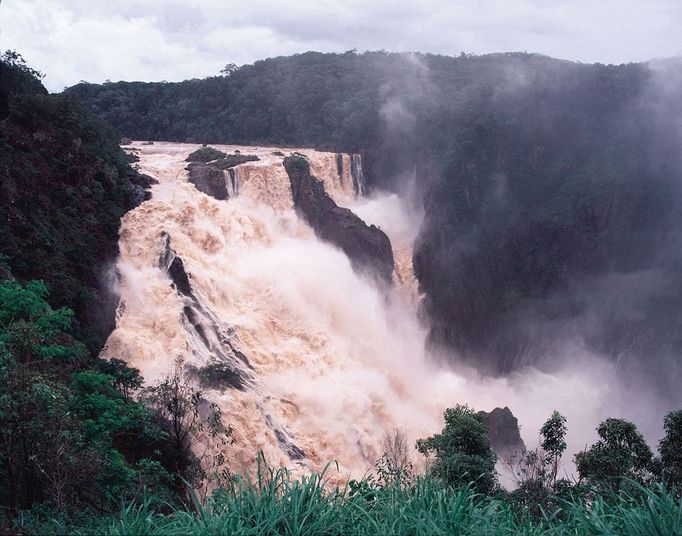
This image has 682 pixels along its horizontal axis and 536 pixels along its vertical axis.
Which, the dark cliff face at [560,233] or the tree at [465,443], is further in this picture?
the dark cliff face at [560,233]

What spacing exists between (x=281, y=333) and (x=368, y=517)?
1470 cm

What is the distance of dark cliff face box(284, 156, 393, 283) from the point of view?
26.4 m

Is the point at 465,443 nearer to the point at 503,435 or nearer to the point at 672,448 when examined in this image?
the point at 672,448

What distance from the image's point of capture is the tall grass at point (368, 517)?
4344mm

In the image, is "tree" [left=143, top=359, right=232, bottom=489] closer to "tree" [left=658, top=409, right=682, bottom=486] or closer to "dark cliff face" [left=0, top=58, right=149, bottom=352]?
"dark cliff face" [left=0, top=58, right=149, bottom=352]

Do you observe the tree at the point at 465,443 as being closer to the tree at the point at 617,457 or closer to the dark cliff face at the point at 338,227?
the tree at the point at 617,457

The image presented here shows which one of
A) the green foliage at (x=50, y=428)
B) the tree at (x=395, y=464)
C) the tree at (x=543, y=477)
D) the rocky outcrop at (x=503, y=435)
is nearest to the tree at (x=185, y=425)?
the green foliage at (x=50, y=428)

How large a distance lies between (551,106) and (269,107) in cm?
1868

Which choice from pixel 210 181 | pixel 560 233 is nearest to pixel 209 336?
pixel 210 181

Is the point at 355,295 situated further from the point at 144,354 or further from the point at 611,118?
the point at 611,118

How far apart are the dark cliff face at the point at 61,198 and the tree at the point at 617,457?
1121 centimetres

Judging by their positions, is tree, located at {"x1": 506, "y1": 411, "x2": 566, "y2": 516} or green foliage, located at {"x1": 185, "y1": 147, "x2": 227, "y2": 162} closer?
tree, located at {"x1": 506, "y1": 411, "x2": 566, "y2": 516}

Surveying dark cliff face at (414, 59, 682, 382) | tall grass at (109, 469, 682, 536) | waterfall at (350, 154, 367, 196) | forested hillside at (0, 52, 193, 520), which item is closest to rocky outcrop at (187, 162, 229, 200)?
forested hillside at (0, 52, 193, 520)

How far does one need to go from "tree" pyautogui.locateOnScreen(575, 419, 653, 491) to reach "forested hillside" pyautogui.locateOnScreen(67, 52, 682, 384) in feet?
50.0
